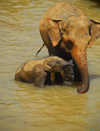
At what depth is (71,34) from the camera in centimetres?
499

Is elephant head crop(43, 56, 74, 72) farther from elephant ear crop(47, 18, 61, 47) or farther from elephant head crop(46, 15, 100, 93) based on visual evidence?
elephant ear crop(47, 18, 61, 47)

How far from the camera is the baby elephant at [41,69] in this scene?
511 centimetres

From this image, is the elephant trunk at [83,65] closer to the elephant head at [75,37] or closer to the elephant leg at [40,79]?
the elephant head at [75,37]

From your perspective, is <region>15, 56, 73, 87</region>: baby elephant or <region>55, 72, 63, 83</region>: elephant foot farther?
<region>55, 72, 63, 83</region>: elephant foot

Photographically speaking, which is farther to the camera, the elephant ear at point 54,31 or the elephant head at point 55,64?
the elephant ear at point 54,31

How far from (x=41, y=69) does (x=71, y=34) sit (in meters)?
0.87

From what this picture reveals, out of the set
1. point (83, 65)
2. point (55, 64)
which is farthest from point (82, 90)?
point (55, 64)

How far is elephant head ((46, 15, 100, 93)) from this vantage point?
4.94 metres

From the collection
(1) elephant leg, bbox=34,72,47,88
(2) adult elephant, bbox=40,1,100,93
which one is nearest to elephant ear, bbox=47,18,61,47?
(2) adult elephant, bbox=40,1,100,93

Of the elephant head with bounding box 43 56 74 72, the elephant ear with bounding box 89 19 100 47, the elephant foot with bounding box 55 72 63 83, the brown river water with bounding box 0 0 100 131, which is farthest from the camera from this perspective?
the elephant foot with bounding box 55 72 63 83

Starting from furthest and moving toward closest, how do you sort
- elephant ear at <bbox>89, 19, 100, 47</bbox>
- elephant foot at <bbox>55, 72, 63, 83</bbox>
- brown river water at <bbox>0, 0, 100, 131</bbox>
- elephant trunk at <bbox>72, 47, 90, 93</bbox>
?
elephant foot at <bbox>55, 72, 63, 83</bbox> < elephant ear at <bbox>89, 19, 100, 47</bbox> < elephant trunk at <bbox>72, 47, 90, 93</bbox> < brown river water at <bbox>0, 0, 100, 131</bbox>

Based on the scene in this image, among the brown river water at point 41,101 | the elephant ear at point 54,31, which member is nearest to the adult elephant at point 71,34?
the elephant ear at point 54,31

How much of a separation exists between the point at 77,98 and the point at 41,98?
65 centimetres

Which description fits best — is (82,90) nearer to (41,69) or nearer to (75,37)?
(41,69)
